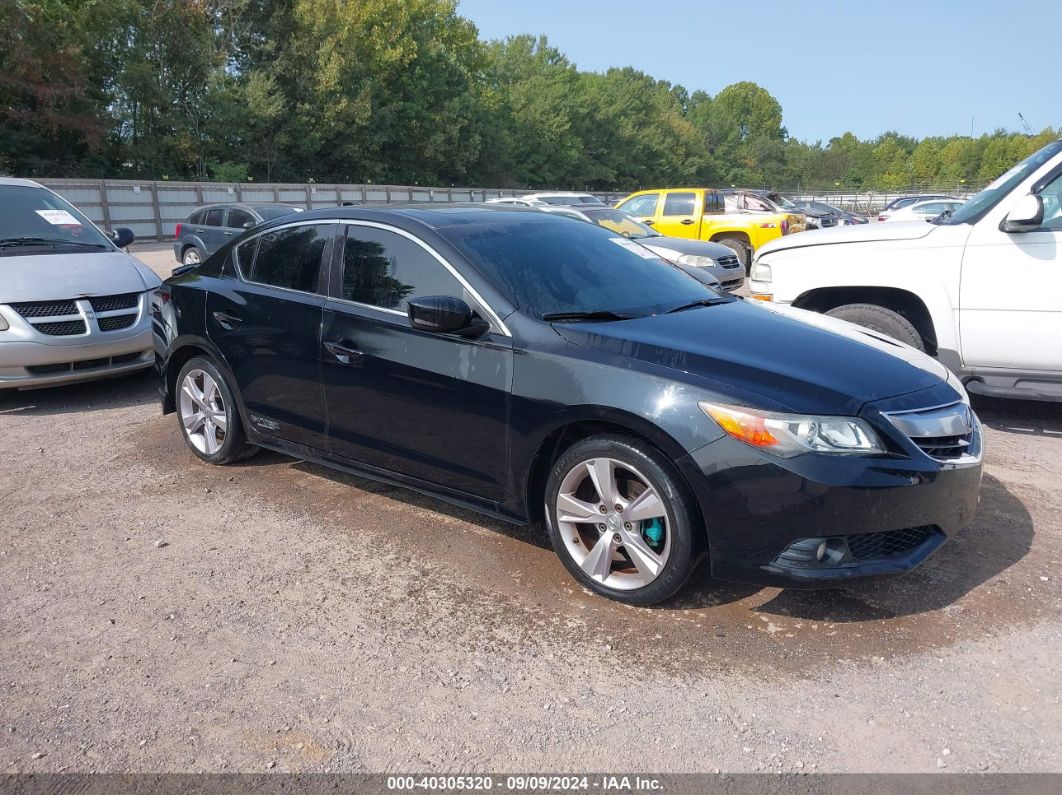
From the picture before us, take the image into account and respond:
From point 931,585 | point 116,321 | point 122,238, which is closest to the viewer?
point 931,585

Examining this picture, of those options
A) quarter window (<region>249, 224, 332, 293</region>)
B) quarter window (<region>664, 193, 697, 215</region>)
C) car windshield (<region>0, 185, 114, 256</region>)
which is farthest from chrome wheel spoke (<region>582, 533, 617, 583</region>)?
quarter window (<region>664, 193, 697, 215</region>)

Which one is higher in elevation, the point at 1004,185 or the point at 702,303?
the point at 1004,185

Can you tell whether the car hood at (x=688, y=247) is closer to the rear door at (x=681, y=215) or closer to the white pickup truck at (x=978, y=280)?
Result: the rear door at (x=681, y=215)

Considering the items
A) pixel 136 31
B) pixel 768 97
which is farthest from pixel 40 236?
pixel 768 97

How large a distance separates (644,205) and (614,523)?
Result: 51.1 feet

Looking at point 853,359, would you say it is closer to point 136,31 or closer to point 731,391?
point 731,391

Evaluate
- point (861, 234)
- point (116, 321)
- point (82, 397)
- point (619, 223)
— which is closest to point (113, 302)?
point (116, 321)

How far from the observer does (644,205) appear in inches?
720

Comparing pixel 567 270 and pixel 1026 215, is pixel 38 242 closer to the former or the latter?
pixel 567 270

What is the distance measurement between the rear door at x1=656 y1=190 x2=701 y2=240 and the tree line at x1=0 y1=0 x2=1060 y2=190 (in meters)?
29.0

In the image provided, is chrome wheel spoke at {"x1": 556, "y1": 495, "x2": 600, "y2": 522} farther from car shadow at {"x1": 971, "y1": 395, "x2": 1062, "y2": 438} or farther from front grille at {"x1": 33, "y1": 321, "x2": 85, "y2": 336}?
front grille at {"x1": 33, "y1": 321, "x2": 85, "y2": 336}

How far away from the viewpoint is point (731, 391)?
3318 millimetres

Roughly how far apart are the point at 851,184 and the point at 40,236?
102095mm

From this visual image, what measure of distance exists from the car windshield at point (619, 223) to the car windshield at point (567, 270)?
843cm
